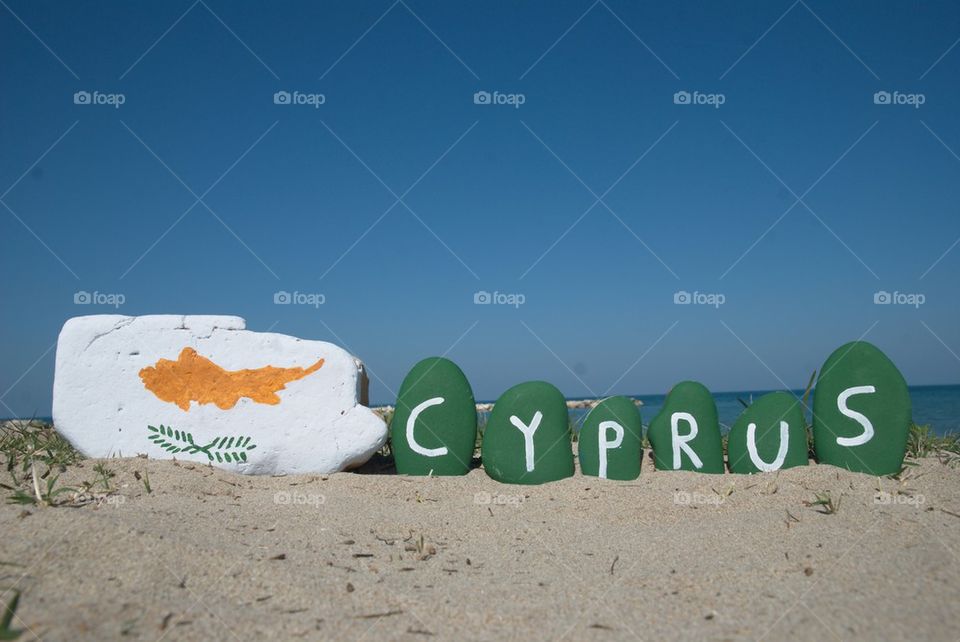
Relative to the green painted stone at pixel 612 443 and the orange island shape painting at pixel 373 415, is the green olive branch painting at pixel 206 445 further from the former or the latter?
the green painted stone at pixel 612 443

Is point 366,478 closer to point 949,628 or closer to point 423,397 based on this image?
point 423,397

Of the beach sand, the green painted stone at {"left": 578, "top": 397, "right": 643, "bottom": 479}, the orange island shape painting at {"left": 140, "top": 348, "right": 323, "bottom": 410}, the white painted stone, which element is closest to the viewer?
the beach sand

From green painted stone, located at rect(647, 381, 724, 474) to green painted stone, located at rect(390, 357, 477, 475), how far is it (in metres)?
1.20

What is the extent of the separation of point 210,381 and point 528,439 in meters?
2.17

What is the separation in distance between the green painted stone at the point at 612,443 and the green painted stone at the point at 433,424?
75 cm

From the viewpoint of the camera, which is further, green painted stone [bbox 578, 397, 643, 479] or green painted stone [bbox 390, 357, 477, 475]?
green painted stone [bbox 390, 357, 477, 475]

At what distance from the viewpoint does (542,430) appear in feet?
13.9

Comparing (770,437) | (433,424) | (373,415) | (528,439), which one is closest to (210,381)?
(373,415)

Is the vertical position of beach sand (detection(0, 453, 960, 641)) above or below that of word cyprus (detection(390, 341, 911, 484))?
below

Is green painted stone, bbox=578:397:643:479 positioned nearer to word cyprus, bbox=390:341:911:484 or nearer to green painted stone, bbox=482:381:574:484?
word cyprus, bbox=390:341:911:484

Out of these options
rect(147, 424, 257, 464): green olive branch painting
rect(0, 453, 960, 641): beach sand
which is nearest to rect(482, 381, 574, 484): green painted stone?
rect(0, 453, 960, 641): beach sand

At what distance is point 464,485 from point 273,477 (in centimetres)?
123

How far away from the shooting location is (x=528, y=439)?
4.22 meters

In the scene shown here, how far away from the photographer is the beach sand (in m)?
1.90
